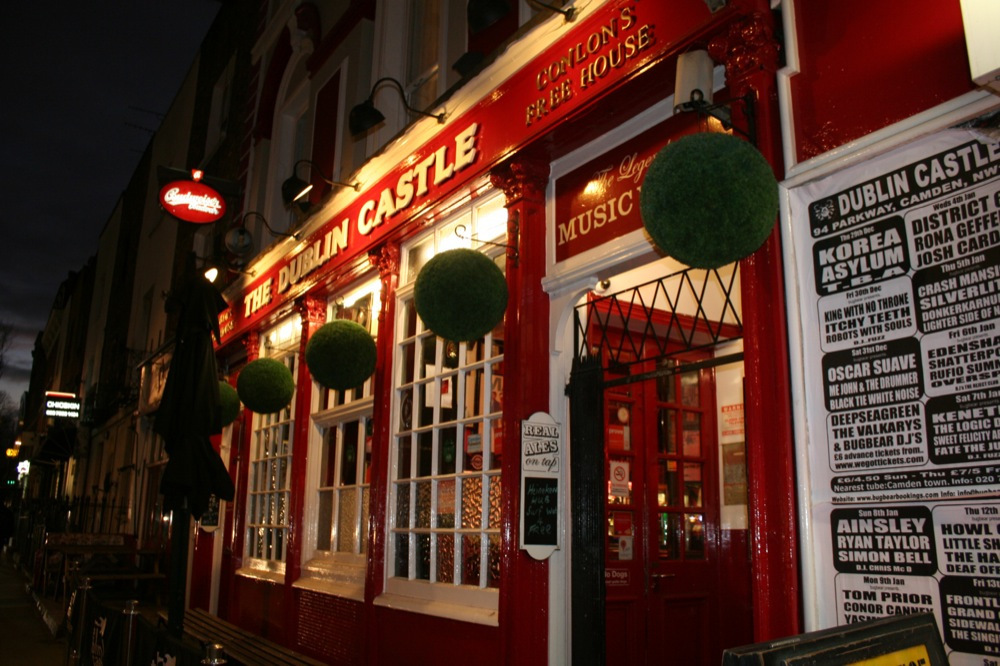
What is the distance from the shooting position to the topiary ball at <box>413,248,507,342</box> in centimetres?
537

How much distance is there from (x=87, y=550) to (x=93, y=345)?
62.2 feet

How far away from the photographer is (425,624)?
6.55 m

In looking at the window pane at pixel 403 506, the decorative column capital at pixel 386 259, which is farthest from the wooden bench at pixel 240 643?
the decorative column capital at pixel 386 259

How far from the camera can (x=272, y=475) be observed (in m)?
11.1

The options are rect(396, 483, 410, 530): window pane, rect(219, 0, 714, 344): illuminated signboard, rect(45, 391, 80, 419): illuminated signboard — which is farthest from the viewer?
rect(45, 391, 80, 419): illuminated signboard

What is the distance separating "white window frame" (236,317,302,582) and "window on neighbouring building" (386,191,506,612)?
2915 mm

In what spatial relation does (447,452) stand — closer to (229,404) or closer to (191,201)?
(229,404)

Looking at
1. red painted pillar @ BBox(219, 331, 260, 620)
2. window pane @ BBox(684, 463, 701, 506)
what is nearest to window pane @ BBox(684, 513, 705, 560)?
window pane @ BBox(684, 463, 701, 506)

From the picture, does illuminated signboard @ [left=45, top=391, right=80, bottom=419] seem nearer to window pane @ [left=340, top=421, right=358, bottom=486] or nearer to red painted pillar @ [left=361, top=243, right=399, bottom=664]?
window pane @ [left=340, top=421, right=358, bottom=486]

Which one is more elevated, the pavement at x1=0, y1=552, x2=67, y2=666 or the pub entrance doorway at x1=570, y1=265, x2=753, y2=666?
the pub entrance doorway at x1=570, y1=265, x2=753, y2=666

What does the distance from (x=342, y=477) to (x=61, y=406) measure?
23.8 metres

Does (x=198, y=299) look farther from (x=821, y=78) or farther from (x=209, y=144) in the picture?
(x=209, y=144)

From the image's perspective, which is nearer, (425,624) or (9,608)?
(425,624)

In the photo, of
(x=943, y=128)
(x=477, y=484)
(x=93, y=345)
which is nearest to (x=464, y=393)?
(x=477, y=484)
